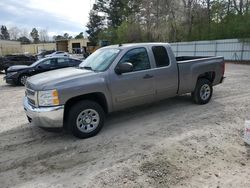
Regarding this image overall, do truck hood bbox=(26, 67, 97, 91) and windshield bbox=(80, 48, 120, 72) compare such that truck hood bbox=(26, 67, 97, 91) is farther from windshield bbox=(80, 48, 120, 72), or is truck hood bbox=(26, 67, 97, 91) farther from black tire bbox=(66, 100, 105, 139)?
black tire bbox=(66, 100, 105, 139)

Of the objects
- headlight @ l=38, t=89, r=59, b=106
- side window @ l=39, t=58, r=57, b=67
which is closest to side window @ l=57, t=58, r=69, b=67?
side window @ l=39, t=58, r=57, b=67

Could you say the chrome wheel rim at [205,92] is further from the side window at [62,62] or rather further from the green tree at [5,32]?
Answer: the green tree at [5,32]

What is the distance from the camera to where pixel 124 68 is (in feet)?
17.5

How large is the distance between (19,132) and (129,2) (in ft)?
163

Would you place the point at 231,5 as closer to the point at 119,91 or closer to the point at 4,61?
the point at 4,61

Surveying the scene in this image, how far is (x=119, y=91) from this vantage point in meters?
5.43

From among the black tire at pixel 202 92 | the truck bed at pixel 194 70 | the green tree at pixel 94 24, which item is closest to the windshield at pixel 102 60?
the truck bed at pixel 194 70

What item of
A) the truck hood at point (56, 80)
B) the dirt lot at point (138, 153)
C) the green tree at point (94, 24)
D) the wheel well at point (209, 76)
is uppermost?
the green tree at point (94, 24)

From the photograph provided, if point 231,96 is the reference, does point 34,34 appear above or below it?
above

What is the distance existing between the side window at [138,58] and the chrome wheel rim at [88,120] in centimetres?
135

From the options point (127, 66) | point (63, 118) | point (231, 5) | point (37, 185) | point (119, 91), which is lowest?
point (37, 185)

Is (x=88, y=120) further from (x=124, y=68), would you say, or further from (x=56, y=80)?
(x=124, y=68)

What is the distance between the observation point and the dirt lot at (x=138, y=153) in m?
3.63

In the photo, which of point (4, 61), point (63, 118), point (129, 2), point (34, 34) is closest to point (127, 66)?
point (63, 118)
